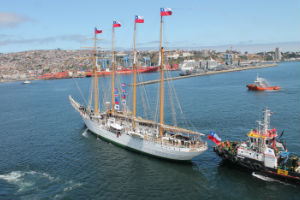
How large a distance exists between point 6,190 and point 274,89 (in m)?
87.5

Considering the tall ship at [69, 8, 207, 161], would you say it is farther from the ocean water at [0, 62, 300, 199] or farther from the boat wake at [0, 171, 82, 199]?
the boat wake at [0, 171, 82, 199]

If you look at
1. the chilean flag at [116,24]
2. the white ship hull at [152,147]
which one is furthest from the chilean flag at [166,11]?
the white ship hull at [152,147]

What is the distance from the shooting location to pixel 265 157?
29234mm

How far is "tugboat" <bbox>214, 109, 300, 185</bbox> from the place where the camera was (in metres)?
28.0

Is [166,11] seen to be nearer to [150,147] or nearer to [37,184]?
[150,147]

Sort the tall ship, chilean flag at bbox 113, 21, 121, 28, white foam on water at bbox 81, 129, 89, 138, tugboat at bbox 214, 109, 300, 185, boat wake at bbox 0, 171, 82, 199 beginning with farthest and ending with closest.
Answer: white foam on water at bbox 81, 129, 89, 138 < chilean flag at bbox 113, 21, 121, 28 < the tall ship < tugboat at bbox 214, 109, 300, 185 < boat wake at bbox 0, 171, 82, 199

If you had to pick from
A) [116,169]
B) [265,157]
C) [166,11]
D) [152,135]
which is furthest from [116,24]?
[265,157]

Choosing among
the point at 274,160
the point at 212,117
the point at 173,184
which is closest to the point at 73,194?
the point at 173,184

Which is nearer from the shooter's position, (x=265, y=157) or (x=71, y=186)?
(x=71, y=186)

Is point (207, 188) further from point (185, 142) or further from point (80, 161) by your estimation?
point (80, 161)

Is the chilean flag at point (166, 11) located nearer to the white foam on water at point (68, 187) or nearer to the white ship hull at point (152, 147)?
the white ship hull at point (152, 147)

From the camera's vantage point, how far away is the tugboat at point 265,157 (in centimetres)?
2798

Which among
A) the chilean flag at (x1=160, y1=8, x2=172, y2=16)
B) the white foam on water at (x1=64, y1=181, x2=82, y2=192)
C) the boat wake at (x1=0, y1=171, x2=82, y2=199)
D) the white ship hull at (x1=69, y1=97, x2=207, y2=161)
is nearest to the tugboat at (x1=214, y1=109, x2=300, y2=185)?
the white ship hull at (x1=69, y1=97, x2=207, y2=161)

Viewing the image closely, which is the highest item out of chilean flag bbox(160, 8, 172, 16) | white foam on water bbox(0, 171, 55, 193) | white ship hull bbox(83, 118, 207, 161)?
chilean flag bbox(160, 8, 172, 16)
